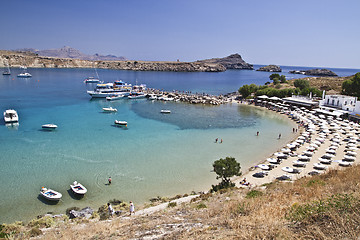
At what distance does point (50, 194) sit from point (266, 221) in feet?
53.7

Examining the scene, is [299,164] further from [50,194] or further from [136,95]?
[136,95]

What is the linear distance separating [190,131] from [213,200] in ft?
73.8

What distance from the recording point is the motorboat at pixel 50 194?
16.8 m

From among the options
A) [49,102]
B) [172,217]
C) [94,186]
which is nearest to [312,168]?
[172,217]

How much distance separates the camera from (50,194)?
17141mm

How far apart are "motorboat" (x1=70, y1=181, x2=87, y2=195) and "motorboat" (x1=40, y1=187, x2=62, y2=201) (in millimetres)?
1064

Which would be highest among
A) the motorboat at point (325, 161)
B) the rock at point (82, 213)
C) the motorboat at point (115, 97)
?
the motorboat at point (115, 97)

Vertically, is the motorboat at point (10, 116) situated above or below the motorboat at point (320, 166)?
above

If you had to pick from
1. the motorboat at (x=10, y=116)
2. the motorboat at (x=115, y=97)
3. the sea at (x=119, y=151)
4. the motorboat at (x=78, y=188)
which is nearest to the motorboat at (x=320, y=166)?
the sea at (x=119, y=151)

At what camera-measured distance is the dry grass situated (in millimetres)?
6496

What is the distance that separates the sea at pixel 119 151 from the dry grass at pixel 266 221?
607 cm

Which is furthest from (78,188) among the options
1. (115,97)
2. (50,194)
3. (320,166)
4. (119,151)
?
(115,97)

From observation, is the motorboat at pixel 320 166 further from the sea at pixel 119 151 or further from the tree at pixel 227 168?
the tree at pixel 227 168

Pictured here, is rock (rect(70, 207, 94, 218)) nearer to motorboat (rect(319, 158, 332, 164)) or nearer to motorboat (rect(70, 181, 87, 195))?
motorboat (rect(70, 181, 87, 195))
